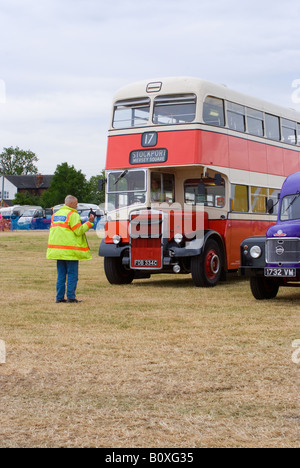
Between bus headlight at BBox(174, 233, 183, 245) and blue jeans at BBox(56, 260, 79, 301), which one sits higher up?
bus headlight at BBox(174, 233, 183, 245)

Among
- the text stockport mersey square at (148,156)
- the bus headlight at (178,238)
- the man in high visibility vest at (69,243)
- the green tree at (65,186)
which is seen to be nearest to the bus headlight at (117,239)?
the bus headlight at (178,238)

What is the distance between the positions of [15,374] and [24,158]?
13446 cm

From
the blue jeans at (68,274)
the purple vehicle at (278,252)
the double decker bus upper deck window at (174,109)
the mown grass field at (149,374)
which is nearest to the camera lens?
the mown grass field at (149,374)

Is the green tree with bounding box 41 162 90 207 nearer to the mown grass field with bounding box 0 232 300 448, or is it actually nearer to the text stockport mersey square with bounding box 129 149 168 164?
the text stockport mersey square with bounding box 129 149 168 164

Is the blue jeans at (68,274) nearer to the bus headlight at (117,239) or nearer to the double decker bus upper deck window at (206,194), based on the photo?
the bus headlight at (117,239)

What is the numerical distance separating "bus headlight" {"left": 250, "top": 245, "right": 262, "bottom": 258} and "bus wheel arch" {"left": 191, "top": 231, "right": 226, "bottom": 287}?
9.06ft

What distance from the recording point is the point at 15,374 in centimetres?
706

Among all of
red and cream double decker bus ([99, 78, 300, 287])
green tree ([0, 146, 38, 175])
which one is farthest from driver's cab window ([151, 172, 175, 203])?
green tree ([0, 146, 38, 175])

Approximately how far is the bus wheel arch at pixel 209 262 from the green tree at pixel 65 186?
230 ft

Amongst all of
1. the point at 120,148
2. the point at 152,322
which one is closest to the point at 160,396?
the point at 152,322

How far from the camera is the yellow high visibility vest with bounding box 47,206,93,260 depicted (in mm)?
12664

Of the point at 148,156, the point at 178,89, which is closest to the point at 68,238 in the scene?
the point at 148,156

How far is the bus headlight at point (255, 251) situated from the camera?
42.5 feet

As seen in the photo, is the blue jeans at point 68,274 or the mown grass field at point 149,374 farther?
the blue jeans at point 68,274
